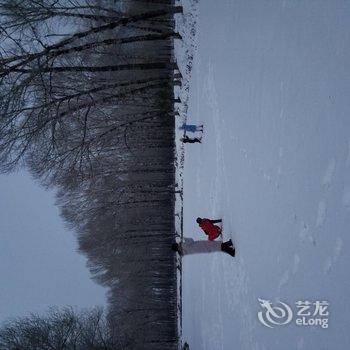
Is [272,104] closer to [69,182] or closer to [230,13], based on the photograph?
[230,13]

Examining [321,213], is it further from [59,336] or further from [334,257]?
[59,336]

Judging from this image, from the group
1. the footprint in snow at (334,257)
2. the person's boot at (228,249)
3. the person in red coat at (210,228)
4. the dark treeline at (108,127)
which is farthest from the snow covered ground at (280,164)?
the dark treeline at (108,127)

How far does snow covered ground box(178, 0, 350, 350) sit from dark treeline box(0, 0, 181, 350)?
4.00 m

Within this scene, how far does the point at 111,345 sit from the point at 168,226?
6.15 meters

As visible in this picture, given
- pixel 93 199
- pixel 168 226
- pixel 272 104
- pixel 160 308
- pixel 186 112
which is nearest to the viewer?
pixel 272 104

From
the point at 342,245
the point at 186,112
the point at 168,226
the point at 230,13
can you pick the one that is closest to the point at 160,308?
the point at 168,226

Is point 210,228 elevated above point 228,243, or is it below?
above

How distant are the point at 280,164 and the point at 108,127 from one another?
921 centimetres

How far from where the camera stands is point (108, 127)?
13.2m

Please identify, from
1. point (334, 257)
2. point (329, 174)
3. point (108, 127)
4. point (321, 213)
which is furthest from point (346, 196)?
point (108, 127)

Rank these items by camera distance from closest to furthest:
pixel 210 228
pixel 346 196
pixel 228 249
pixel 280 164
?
pixel 346 196 → pixel 280 164 → pixel 228 249 → pixel 210 228

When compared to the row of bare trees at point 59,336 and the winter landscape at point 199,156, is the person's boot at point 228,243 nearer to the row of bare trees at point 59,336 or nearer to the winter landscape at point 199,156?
the winter landscape at point 199,156

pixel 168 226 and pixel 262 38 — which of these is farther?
pixel 168 226

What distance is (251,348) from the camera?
5.54m
